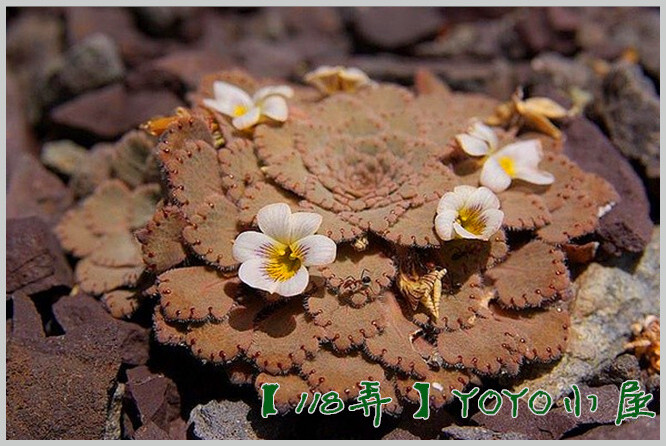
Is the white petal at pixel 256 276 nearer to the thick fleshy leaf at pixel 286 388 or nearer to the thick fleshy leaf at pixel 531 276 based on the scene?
the thick fleshy leaf at pixel 286 388

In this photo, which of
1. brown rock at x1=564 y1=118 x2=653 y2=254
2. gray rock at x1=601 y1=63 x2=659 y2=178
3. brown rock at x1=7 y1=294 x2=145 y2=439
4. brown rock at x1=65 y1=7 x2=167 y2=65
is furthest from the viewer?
brown rock at x1=65 y1=7 x2=167 y2=65

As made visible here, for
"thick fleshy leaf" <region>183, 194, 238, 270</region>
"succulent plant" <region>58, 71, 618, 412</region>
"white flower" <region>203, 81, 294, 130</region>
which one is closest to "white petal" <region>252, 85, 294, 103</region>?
"white flower" <region>203, 81, 294, 130</region>

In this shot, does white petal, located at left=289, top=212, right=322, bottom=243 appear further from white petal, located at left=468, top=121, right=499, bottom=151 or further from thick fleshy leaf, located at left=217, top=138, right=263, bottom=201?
white petal, located at left=468, top=121, right=499, bottom=151

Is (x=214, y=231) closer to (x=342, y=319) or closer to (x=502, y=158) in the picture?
(x=342, y=319)

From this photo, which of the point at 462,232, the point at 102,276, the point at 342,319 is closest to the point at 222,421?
the point at 342,319

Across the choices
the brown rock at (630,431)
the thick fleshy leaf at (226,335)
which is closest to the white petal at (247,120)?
the thick fleshy leaf at (226,335)

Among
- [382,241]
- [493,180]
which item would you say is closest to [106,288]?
[382,241]
